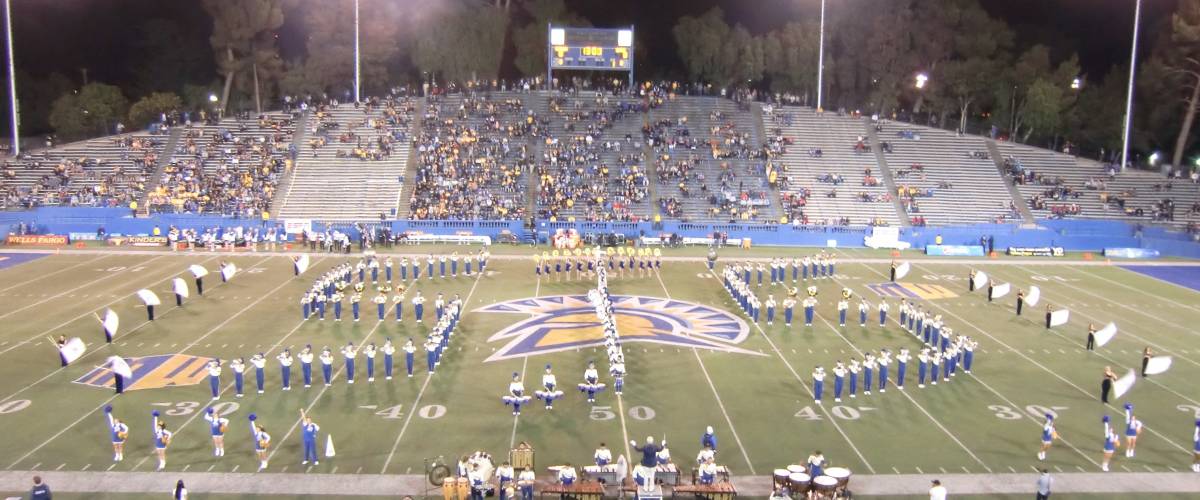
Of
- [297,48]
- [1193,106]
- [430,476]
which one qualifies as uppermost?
[297,48]

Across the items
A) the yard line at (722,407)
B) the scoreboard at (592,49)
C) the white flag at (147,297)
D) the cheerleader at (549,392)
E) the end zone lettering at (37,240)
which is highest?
the scoreboard at (592,49)

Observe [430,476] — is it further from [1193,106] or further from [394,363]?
[1193,106]

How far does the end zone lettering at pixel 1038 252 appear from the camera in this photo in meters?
37.9

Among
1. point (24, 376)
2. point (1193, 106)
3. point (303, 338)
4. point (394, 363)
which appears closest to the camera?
point (24, 376)

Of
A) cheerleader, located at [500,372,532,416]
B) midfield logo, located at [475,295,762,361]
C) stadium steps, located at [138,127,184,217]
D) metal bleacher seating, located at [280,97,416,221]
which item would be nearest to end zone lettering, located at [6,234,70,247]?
stadium steps, located at [138,127,184,217]

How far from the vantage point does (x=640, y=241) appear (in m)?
38.6

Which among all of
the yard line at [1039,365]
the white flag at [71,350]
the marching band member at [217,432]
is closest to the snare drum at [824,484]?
the yard line at [1039,365]

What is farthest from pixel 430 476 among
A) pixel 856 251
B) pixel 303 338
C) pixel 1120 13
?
pixel 1120 13

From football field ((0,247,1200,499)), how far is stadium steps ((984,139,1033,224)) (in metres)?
14.0

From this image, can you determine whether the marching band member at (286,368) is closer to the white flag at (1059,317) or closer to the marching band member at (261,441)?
the marching band member at (261,441)

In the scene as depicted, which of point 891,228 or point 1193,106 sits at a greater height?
point 1193,106

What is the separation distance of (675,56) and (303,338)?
52557 millimetres

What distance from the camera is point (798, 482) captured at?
39.1 ft

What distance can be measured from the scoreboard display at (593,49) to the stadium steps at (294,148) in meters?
13.6
